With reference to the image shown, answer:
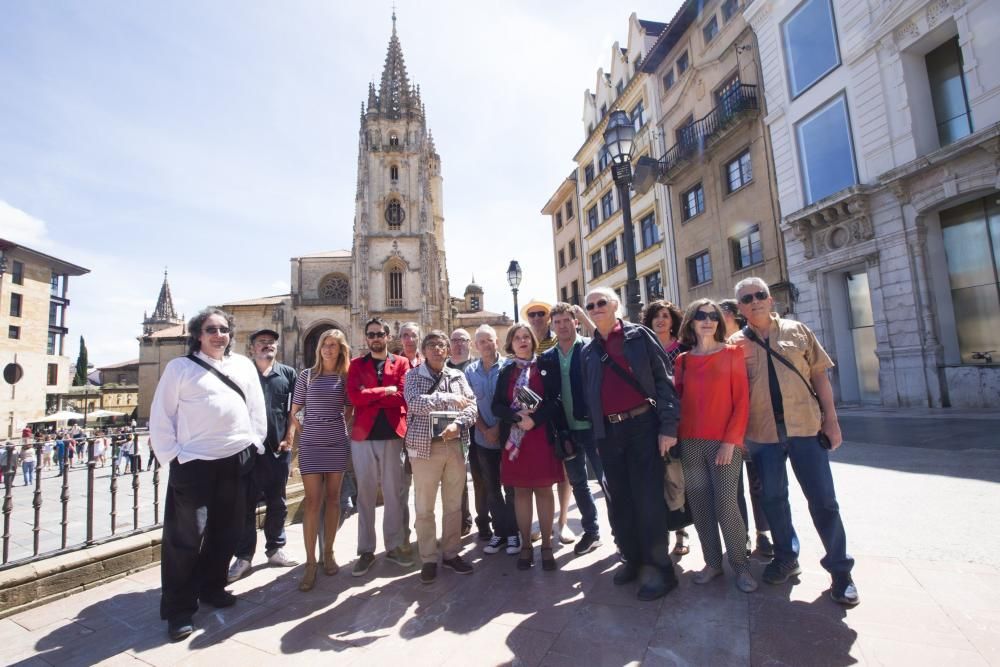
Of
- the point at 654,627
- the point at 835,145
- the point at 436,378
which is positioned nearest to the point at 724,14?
the point at 835,145

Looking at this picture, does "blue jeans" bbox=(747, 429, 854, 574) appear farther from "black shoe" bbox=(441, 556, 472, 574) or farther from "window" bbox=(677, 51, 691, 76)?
"window" bbox=(677, 51, 691, 76)

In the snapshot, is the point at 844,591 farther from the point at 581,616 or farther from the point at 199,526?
the point at 199,526

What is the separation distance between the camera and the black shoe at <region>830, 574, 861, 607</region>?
2660 mm

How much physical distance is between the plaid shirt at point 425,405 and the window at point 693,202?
17.6 m

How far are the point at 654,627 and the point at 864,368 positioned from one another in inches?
561

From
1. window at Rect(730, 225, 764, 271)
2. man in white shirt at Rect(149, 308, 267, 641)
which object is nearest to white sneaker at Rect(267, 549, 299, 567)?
man in white shirt at Rect(149, 308, 267, 641)

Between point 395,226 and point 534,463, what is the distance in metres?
41.8

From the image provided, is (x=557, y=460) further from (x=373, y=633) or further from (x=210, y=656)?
(x=210, y=656)

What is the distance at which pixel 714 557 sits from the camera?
10.4ft

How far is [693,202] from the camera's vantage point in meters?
19.1

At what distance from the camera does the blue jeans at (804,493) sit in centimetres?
279

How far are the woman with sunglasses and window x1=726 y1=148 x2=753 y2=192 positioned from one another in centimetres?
1562

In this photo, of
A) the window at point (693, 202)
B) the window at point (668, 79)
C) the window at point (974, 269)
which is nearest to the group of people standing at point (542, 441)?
the window at point (974, 269)

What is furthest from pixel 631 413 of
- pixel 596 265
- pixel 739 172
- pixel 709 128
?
→ pixel 596 265
